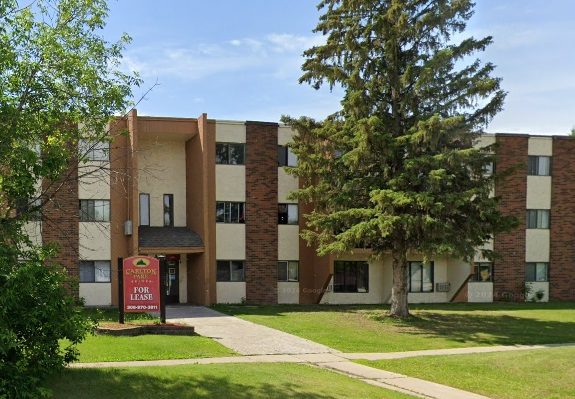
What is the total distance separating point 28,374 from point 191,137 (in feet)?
66.0

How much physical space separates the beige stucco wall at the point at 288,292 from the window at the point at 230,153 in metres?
6.15

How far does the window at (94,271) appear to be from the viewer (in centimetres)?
2573

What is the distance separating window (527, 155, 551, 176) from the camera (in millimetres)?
31703

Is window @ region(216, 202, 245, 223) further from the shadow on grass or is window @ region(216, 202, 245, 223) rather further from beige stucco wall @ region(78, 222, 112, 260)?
the shadow on grass

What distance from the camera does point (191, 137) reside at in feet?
92.1

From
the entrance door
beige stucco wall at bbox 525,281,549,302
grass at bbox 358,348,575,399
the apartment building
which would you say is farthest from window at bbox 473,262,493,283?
grass at bbox 358,348,575,399

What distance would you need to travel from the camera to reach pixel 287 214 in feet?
93.9

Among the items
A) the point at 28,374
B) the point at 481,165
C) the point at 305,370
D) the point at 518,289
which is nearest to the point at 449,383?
the point at 305,370

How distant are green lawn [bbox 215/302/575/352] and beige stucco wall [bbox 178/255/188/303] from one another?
3409 millimetres

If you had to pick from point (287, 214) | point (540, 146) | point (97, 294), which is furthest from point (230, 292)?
point (540, 146)

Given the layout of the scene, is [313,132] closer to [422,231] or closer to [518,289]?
[422,231]

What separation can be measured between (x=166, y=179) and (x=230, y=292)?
628cm

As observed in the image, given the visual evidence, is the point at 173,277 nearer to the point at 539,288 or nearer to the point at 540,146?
the point at 539,288

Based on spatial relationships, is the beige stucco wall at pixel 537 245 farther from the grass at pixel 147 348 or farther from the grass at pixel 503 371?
the grass at pixel 147 348
